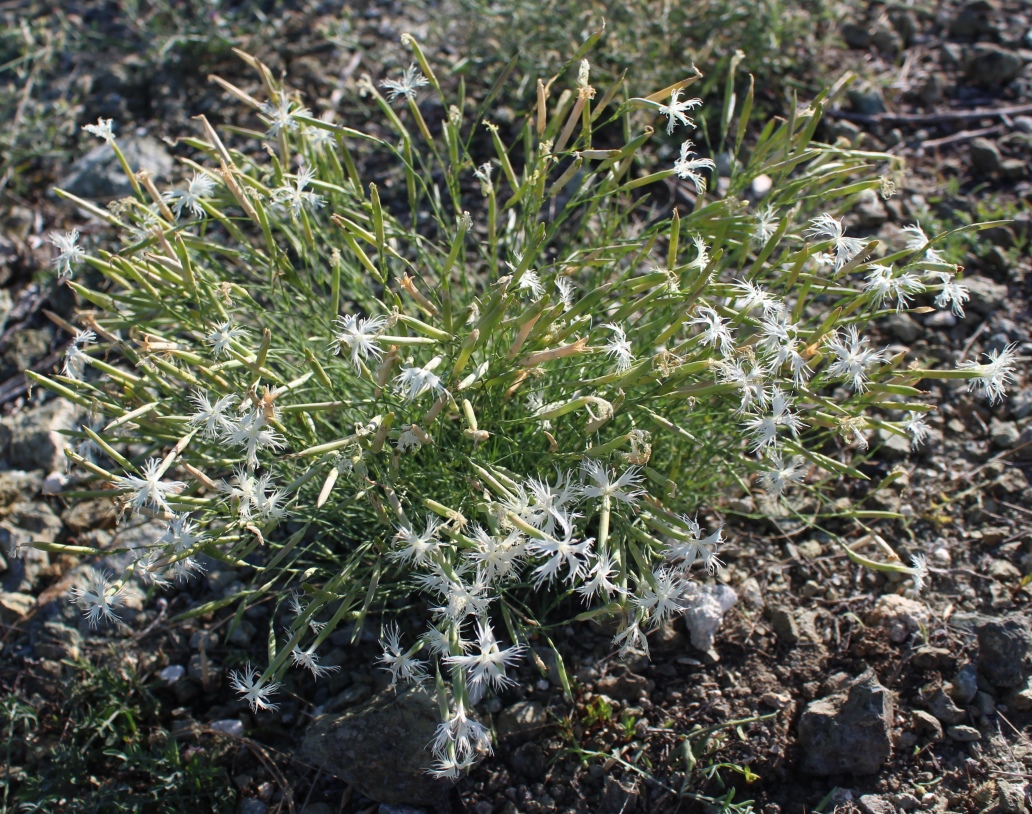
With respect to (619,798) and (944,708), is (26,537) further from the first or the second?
(944,708)

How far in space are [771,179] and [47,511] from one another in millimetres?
3363

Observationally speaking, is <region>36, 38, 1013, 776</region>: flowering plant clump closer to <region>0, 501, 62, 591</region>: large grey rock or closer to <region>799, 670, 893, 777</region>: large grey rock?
A: <region>799, 670, 893, 777</region>: large grey rock

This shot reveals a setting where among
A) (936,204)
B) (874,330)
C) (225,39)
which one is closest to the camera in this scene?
(874,330)

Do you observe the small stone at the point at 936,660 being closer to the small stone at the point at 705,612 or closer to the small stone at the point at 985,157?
the small stone at the point at 705,612

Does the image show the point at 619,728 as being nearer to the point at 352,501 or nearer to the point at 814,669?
the point at 814,669

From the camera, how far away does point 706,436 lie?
2.60 metres

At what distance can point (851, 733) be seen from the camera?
7.41 ft

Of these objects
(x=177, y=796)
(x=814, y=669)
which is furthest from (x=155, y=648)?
(x=814, y=669)

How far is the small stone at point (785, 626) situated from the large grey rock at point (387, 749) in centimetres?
108

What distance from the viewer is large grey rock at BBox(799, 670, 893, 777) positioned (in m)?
2.25

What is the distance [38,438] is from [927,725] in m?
3.28

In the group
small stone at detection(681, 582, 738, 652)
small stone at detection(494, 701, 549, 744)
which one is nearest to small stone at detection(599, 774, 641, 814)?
small stone at detection(494, 701, 549, 744)

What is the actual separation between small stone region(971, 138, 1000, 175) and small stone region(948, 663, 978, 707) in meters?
2.49

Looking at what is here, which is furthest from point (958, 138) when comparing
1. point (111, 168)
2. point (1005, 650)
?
point (111, 168)
